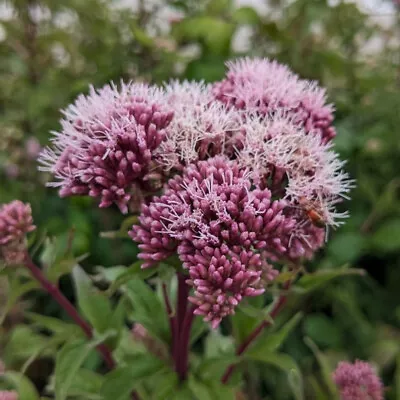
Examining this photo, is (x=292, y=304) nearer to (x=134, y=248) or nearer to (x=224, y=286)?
(x=134, y=248)

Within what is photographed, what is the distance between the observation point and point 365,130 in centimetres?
167

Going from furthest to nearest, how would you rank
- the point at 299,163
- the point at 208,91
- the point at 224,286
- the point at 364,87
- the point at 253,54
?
the point at 364,87 < the point at 253,54 < the point at 208,91 < the point at 299,163 < the point at 224,286

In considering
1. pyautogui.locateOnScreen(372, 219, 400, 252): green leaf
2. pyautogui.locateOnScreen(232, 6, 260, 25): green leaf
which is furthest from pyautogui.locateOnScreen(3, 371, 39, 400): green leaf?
pyautogui.locateOnScreen(232, 6, 260, 25): green leaf

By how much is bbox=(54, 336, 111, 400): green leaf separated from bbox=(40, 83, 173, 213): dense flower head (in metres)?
0.26

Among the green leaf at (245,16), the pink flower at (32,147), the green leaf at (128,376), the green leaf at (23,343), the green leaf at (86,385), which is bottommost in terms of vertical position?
the green leaf at (86,385)

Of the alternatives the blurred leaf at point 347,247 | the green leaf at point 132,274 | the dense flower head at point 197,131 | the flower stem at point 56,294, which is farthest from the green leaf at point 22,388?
the blurred leaf at point 347,247

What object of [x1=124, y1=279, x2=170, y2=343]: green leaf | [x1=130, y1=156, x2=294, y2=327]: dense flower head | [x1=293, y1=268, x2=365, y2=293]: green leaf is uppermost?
[x1=130, y1=156, x2=294, y2=327]: dense flower head

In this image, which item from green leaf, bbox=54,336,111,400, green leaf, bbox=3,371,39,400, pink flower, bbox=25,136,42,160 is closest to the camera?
green leaf, bbox=54,336,111,400

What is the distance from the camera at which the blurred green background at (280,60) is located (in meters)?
1.51

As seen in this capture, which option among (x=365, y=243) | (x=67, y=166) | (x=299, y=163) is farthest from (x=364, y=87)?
(x=67, y=166)

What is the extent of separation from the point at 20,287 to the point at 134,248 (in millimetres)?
716

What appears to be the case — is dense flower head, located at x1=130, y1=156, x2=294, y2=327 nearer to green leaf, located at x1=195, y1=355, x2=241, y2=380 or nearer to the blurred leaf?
green leaf, located at x1=195, y1=355, x2=241, y2=380

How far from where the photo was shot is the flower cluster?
0.86 meters

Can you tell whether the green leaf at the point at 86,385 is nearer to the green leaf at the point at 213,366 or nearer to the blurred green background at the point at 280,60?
the green leaf at the point at 213,366
